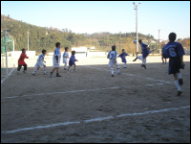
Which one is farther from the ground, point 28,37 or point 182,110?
point 28,37

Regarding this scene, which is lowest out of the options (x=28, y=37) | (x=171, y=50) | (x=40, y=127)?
(x=40, y=127)

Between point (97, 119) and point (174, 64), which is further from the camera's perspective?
point (174, 64)

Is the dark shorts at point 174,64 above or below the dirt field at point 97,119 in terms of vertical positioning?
above

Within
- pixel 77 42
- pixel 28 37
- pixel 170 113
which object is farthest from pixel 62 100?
pixel 77 42

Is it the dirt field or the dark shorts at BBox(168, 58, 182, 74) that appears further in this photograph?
the dark shorts at BBox(168, 58, 182, 74)

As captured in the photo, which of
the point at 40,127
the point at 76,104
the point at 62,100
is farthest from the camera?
the point at 62,100

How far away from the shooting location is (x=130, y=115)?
13.8 ft

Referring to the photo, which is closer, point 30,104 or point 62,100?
point 30,104

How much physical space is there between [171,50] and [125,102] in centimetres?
168

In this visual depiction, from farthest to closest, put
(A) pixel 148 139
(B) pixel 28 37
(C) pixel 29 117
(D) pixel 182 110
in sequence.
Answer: (B) pixel 28 37
(D) pixel 182 110
(C) pixel 29 117
(A) pixel 148 139

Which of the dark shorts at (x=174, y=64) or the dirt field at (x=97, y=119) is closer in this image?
the dirt field at (x=97, y=119)

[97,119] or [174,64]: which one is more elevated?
[174,64]

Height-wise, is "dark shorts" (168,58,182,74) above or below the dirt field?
above

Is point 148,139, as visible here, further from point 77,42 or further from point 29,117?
point 77,42
